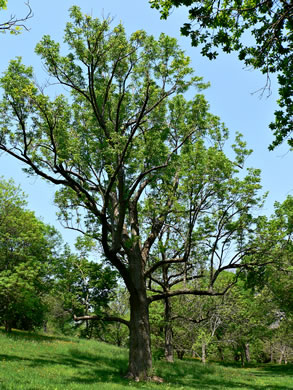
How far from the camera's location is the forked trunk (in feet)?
42.6

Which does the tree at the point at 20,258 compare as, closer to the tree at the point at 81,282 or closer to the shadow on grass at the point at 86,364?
the tree at the point at 81,282

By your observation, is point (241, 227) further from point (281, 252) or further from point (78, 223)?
point (78, 223)

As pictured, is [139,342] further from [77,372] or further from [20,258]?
[20,258]

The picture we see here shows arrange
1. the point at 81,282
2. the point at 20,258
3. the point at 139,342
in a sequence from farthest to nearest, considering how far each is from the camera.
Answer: the point at 81,282 → the point at 20,258 → the point at 139,342

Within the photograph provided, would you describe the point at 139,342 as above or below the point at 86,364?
above

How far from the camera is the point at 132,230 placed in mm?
15570

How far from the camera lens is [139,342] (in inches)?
531

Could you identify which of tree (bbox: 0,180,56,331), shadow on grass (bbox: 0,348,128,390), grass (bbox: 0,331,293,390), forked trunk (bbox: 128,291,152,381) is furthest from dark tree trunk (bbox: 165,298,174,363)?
tree (bbox: 0,180,56,331)

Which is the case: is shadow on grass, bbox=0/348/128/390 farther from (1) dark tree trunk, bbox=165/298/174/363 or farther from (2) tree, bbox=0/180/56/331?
(2) tree, bbox=0/180/56/331

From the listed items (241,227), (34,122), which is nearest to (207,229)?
(241,227)

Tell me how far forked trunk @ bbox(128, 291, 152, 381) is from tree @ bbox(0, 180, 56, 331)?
434 inches

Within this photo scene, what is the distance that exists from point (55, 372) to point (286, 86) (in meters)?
12.7

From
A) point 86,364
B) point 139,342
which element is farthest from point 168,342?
point 139,342

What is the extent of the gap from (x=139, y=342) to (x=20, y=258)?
1733cm
